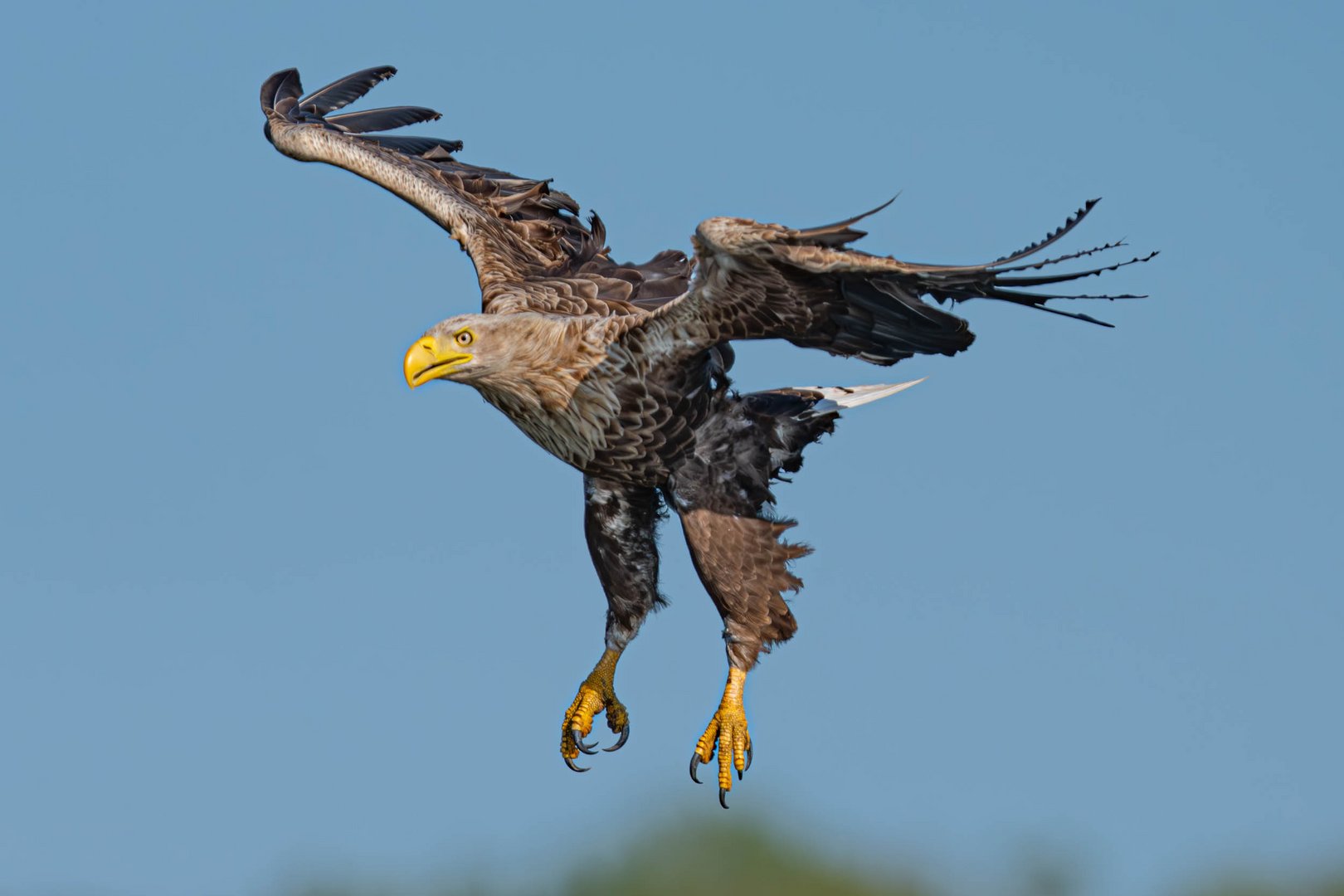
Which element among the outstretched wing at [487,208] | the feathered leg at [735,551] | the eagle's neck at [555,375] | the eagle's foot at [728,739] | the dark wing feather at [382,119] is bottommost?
the eagle's foot at [728,739]

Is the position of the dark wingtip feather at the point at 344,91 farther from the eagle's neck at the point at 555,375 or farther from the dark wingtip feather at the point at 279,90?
the eagle's neck at the point at 555,375

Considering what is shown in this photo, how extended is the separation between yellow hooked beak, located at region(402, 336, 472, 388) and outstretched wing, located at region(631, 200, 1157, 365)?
90 centimetres

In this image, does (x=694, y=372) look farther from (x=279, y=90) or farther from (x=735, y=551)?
(x=279, y=90)

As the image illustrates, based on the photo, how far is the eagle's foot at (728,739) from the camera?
41.3 feet

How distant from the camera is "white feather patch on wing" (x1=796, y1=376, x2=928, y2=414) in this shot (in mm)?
13453

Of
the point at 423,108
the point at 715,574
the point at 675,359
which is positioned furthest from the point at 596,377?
the point at 423,108

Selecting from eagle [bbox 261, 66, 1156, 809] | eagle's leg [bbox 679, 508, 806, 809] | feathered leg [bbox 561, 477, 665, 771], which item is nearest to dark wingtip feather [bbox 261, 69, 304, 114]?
eagle [bbox 261, 66, 1156, 809]

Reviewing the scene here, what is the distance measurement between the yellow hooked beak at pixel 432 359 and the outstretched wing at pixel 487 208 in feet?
2.05

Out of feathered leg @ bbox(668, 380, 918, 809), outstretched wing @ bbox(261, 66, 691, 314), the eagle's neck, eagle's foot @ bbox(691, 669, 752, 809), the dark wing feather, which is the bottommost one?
eagle's foot @ bbox(691, 669, 752, 809)

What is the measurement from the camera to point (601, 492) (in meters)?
13.1

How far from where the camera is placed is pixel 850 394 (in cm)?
1365

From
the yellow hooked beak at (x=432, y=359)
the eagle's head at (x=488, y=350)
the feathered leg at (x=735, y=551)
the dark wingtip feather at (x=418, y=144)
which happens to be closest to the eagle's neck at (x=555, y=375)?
the eagle's head at (x=488, y=350)

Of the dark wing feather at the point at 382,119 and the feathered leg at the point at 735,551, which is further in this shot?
the dark wing feather at the point at 382,119

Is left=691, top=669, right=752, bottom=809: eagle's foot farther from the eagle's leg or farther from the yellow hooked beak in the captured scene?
the yellow hooked beak
